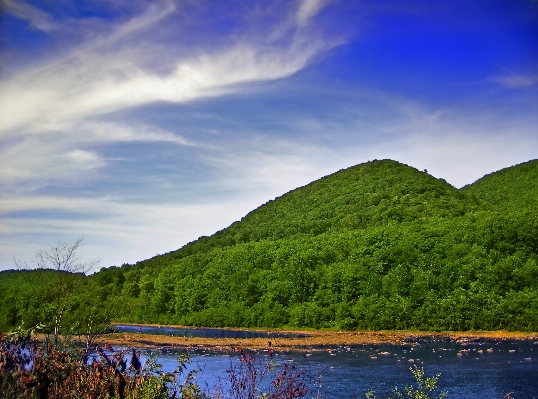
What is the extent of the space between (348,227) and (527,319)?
119ft

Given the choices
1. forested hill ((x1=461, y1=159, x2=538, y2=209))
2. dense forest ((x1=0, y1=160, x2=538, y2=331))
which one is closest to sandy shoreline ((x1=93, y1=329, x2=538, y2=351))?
dense forest ((x1=0, y1=160, x2=538, y2=331))

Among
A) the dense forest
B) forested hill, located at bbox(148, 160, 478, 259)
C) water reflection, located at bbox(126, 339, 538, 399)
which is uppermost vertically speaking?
forested hill, located at bbox(148, 160, 478, 259)

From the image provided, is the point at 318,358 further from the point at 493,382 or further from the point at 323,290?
the point at 323,290

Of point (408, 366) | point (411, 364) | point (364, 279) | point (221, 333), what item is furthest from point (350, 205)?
point (408, 366)

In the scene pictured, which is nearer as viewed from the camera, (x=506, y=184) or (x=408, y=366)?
(x=408, y=366)

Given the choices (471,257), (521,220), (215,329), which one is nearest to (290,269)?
(215,329)

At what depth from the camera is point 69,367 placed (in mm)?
7125

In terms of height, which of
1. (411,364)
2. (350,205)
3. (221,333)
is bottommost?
(411,364)

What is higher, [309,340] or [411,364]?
[309,340]

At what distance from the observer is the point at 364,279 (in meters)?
52.0

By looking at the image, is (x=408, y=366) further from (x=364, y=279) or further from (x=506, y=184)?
(x=506, y=184)

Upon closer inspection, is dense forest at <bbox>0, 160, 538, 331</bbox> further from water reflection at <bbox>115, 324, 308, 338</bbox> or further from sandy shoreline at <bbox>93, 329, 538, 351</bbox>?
water reflection at <bbox>115, 324, 308, 338</bbox>

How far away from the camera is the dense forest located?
44406mm

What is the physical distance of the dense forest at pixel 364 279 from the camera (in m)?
44.4
